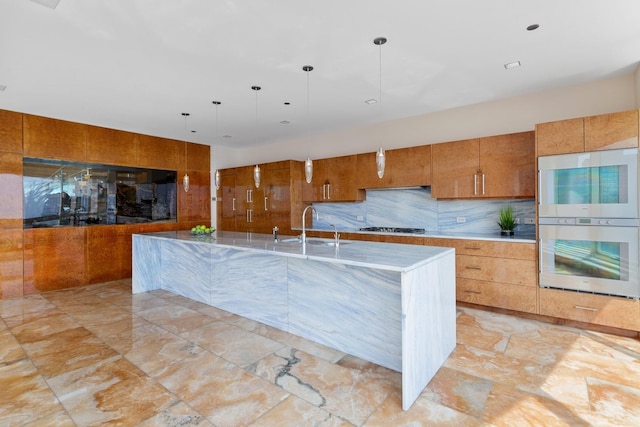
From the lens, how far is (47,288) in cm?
484

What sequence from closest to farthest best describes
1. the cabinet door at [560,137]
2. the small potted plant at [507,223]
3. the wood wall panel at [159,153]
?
1. the cabinet door at [560,137]
2. the small potted plant at [507,223]
3. the wood wall panel at [159,153]

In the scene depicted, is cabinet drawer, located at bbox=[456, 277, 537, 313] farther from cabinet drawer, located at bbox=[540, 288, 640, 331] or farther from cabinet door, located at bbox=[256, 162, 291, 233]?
cabinet door, located at bbox=[256, 162, 291, 233]

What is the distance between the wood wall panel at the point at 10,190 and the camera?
4.46 metres

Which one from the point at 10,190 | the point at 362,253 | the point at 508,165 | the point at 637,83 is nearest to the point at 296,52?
the point at 362,253

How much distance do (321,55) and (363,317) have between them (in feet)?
7.80

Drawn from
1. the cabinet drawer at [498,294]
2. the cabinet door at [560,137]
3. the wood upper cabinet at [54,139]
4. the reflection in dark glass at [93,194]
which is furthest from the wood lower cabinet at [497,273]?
the wood upper cabinet at [54,139]

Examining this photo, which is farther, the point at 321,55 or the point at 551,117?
the point at 551,117

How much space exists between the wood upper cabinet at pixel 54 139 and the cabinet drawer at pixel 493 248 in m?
5.66

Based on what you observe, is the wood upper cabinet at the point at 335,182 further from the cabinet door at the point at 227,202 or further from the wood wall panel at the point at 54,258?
the wood wall panel at the point at 54,258

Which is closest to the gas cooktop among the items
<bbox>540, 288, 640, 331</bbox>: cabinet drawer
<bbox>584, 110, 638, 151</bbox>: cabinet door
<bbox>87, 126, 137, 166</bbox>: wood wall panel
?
<bbox>540, 288, 640, 331</bbox>: cabinet drawer

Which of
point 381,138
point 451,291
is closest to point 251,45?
point 451,291

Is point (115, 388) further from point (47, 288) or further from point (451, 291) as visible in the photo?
point (47, 288)

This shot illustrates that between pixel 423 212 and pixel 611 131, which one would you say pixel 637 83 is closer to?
pixel 611 131

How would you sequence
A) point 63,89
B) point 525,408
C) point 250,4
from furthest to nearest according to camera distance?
point 63,89, point 250,4, point 525,408
